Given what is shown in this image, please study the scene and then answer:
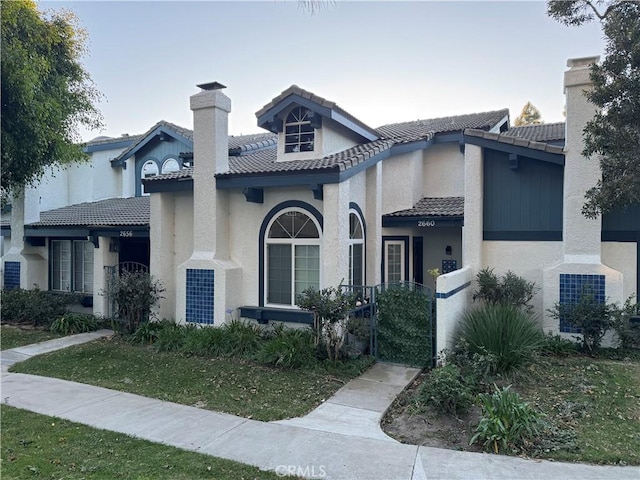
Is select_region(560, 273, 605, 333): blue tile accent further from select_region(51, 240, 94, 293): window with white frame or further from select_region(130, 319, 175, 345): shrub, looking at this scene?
select_region(51, 240, 94, 293): window with white frame

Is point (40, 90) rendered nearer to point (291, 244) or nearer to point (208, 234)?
point (208, 234)

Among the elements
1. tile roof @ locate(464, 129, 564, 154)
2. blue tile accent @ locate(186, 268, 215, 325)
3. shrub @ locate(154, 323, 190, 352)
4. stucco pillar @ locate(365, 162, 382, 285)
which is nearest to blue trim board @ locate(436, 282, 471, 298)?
stucco pillar @ locate(365, 162, 382, 285)

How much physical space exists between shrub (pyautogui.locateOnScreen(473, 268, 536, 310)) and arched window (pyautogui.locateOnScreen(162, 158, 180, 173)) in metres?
12.4

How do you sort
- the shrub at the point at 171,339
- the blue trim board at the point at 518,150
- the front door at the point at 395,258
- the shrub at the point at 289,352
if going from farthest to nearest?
the front door at the point at 395,258 → the blue trim board at the point at 518,150 → the shrub at the point at 171,339 → the shrub at the point at 289,352

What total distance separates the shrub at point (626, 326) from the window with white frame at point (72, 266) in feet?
49.8

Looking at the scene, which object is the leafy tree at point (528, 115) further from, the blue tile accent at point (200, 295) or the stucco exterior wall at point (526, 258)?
the blue tile accent at point (200, 295)

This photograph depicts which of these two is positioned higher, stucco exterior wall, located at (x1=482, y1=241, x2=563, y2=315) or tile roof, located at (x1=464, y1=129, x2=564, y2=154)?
tile roof, located at (x1=464, y1=129, x2=564, y2=154)

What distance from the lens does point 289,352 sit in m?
9.34

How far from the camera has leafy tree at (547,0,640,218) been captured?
7746mm

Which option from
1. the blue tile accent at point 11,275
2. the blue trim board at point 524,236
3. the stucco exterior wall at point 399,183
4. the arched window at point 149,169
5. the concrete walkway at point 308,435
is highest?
the arched window at point 149,169

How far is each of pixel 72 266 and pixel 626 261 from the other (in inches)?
655

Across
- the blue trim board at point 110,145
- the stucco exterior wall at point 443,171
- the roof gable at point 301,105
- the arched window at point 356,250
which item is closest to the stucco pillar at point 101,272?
the roof gable at point 301,105

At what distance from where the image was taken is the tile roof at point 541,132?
625 inches

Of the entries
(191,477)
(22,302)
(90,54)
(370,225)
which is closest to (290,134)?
(370,225)
